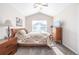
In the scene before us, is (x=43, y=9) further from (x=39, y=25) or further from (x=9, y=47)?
(x=9, y=47)

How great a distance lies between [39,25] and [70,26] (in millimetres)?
532


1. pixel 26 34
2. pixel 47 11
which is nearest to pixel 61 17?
pixel 47 11

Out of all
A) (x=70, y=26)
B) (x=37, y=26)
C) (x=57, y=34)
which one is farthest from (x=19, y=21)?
(x=70, y=26)

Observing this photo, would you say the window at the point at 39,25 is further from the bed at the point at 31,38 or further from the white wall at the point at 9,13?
the white wall at the point at 9,13

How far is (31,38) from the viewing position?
2.13 meters

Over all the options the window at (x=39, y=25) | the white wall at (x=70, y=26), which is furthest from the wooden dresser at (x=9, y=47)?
the white wall at (x=70, y=26)

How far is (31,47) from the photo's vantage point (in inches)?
84.8

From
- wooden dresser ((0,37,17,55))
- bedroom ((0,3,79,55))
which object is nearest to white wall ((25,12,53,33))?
bedroom ((0,3,79,55))

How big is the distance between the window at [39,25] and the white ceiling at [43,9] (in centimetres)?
17

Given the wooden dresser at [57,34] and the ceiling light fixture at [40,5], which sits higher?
the ceiling light fixture at [40,5]

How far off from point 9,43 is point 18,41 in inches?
6.8

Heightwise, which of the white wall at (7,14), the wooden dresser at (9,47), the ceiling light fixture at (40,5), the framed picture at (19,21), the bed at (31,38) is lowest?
the wooden dresser at (9,47)

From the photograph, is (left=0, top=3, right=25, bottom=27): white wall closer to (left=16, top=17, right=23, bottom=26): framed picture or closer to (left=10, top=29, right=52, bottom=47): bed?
(left=16, top=17, right=23, bottom=26): framed picture

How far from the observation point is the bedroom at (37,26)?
211 centimetres
